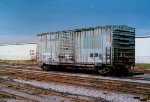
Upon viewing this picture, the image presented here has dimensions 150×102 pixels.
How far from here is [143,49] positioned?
142 ft

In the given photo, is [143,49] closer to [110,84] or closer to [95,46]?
[95,46]

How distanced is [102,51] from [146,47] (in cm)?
2215

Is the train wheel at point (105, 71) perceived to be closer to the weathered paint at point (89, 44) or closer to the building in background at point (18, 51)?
the weathered paint at point (89, 44)

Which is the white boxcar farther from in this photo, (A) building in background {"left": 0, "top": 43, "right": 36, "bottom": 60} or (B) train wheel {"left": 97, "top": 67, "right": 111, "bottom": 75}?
(A) building in background {"left": 0, "top": 43, "right": 36, "bottom": 60}

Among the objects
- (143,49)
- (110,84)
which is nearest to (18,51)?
(143,49)

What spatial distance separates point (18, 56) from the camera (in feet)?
221

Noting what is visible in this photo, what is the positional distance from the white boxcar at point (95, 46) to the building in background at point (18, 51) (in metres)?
36.8

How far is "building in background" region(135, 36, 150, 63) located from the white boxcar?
64.1 feet

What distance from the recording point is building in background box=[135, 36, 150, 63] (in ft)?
140

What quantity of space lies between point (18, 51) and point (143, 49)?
33817 millimetres

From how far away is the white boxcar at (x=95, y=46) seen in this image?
21.8 metres

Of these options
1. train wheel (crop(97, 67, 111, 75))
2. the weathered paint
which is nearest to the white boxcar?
the weathered paint

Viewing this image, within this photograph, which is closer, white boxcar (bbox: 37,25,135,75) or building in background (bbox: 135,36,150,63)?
white boxcar (bbox: 37,25,135,75)

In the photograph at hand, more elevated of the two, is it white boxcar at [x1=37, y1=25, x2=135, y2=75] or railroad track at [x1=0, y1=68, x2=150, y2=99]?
white boxcar at [x1=37, y1=25, x2=135, y2=75]
